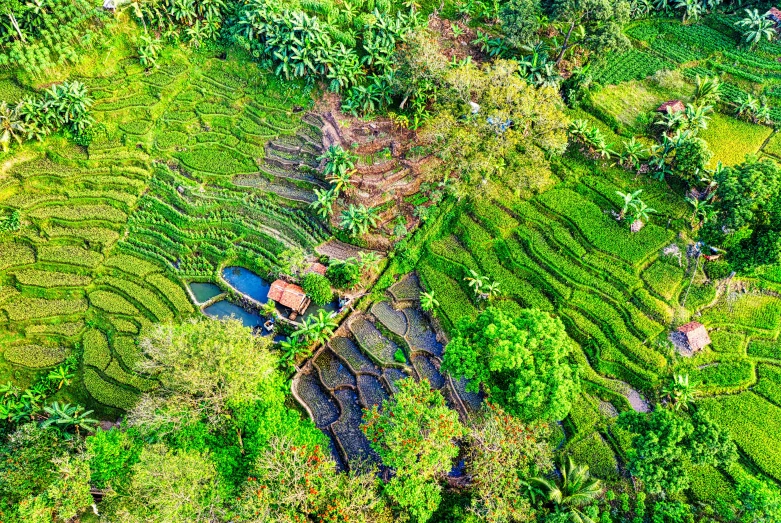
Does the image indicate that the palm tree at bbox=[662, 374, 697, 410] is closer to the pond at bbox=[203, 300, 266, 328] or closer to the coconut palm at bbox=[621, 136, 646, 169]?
the coconut palm at bbox=[621, 136, 646, 169]

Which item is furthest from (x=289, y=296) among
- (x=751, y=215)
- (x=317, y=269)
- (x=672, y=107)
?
(x=672, y=107)

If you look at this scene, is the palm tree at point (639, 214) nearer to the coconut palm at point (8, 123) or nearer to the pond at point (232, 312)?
the pond at point (232, 312)

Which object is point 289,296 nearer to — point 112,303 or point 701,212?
point 112,303

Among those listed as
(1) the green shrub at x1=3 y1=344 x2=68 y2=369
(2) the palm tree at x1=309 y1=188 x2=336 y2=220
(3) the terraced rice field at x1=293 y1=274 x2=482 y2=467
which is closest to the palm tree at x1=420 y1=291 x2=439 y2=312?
(3) the terraced rice field at x1=293 y1=274 x2=482 y2=467

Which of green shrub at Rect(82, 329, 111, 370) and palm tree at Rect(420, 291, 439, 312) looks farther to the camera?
palm tree at Rect(420, 291, 439, 312)

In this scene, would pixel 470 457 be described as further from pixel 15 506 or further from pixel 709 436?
pixel 15 506

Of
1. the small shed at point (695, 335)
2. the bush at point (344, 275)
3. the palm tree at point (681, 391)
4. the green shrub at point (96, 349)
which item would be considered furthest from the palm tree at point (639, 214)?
the green shrub at point (96, 349)
